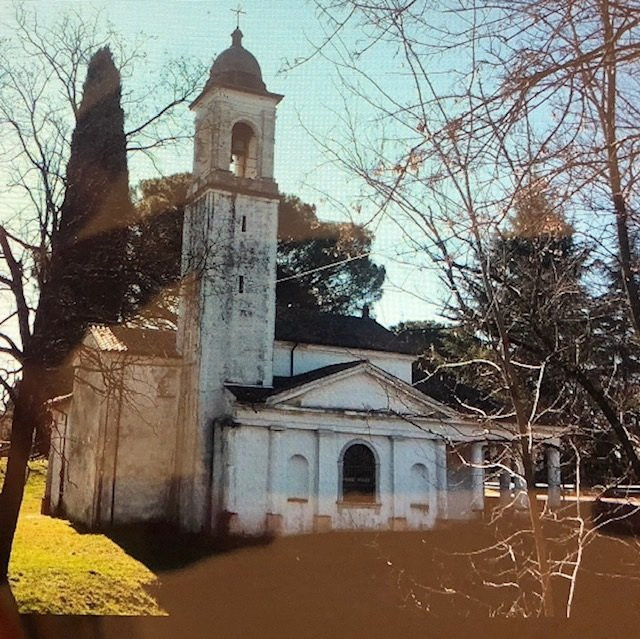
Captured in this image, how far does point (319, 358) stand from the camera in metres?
11.1

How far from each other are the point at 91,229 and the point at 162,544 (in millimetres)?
3146

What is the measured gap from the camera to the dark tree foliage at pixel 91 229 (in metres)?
4.96

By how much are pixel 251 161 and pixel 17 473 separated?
667 centimetres

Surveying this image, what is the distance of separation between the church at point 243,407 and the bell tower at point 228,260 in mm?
26

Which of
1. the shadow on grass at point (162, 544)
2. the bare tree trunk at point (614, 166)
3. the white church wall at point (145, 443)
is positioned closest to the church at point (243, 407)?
the white church wall at point (145, 443)

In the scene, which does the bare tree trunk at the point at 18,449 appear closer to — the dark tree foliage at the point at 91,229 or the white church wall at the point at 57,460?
the dark tree foliage at the point at 91,229

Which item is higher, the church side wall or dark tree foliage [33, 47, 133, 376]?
dark tree foliage [33, 47, 133, 376]

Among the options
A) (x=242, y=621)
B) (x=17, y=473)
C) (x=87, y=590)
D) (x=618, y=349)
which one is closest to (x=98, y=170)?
(x=17, y=473)

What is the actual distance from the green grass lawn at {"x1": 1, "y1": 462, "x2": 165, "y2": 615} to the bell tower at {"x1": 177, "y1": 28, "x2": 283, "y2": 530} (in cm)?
152

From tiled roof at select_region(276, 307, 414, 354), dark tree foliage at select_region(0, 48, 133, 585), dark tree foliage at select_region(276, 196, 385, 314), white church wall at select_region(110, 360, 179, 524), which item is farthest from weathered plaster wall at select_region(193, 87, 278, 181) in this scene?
white church wall at select_region(110, 360, 179, 524)

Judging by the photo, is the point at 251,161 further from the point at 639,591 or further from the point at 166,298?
the point at 639,591

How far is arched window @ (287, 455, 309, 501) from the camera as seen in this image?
9551 millimetres

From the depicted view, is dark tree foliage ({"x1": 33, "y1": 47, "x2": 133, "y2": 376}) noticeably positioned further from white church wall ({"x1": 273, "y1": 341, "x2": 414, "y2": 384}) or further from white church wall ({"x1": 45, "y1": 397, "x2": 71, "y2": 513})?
white church wall ({"x1": 273, "y1": 341, "x2": 414, "y2": 384})

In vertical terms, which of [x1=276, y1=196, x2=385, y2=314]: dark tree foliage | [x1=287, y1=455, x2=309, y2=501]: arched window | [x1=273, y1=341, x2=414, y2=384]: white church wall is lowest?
[x1=287, y1=455, x2=309, y2=501]: arched window
